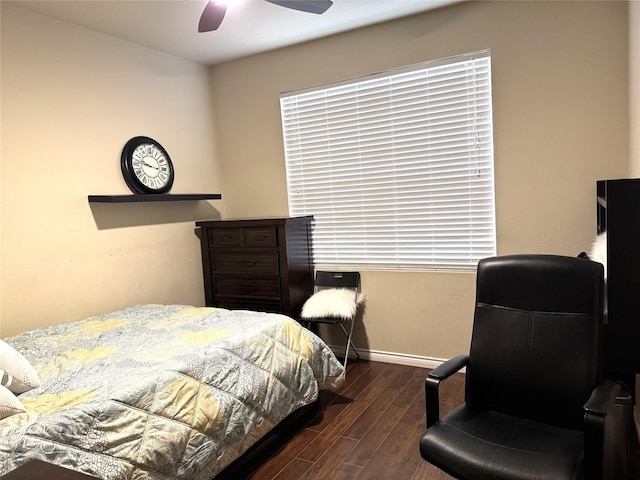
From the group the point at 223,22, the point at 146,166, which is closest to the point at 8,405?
the point at 146,166

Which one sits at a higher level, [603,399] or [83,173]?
[83,173]

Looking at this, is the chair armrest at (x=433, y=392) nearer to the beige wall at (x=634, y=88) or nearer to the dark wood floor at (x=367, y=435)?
the dark wood floor at (x=367, y=435)

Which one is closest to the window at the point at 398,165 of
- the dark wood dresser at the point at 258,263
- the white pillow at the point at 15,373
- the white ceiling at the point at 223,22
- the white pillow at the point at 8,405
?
the dark wood dresser at the point at 258,263

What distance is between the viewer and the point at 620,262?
61.2 inches

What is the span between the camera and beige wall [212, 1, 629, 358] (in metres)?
2.68

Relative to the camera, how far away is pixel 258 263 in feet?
11.7

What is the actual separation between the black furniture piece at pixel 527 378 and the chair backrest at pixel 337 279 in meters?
1.74

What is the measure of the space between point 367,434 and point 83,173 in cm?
252

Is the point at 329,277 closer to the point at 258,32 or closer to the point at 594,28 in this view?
the point at 258,32

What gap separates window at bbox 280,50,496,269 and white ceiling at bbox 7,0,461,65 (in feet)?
1.38

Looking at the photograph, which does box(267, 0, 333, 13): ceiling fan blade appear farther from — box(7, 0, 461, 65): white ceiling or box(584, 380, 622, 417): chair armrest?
box(584, 380, 622, 417): chair armrest

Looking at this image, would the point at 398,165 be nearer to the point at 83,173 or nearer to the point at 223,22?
the point at 223,22

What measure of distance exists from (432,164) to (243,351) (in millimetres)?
1946

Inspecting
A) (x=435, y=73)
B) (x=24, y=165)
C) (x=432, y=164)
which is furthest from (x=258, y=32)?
(x=24, y=165)
